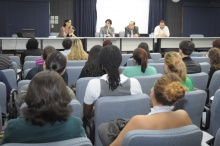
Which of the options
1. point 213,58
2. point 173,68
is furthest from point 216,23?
point 173,68

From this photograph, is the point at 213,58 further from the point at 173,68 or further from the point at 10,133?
the point at 10,133

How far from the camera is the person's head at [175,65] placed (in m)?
2.96

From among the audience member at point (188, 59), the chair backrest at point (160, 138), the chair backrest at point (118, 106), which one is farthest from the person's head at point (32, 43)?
the chair backrest at point (160, 138)

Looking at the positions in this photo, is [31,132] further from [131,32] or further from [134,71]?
[131,32]

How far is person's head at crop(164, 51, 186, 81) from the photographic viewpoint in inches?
116

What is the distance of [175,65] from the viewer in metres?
3.05

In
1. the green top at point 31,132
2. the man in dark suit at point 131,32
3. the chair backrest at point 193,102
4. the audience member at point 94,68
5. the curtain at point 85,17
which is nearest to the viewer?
the green top at point 31,132

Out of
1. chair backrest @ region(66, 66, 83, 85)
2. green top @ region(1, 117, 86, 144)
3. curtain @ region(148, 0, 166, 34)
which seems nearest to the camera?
green top @ region(1, 117, 86, 144)

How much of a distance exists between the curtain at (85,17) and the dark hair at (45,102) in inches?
392

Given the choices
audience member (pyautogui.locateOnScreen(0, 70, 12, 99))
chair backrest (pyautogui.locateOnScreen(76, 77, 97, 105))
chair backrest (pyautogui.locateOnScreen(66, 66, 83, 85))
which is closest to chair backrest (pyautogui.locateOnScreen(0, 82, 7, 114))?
audience member (pyautogui.locateOnScreen(0, 70, 12, 99))

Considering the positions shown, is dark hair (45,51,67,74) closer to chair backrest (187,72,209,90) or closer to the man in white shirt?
chair backrest (187,72,209,90)

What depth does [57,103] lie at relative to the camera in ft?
5.62

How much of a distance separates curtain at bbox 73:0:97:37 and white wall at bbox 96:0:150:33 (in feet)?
0.85

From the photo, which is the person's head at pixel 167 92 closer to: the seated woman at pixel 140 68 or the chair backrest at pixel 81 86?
the chair backrest at pixel 81 86
